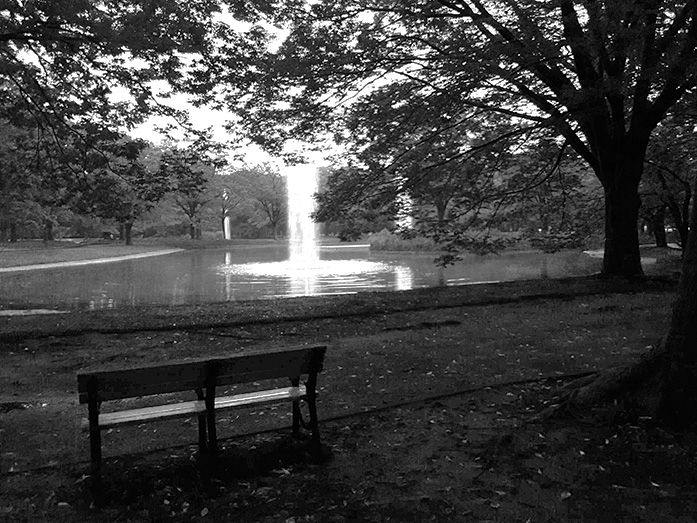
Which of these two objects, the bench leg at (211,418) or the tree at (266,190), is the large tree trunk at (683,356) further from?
the tree at (266,190)

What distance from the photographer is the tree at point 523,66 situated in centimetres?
918

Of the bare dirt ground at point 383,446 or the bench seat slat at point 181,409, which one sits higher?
the bench seat slat at point 181,409

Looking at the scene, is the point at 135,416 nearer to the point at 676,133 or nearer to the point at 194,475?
the point at 194,475

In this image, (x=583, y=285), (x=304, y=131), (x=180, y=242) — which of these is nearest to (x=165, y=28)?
(x=304, y=131)

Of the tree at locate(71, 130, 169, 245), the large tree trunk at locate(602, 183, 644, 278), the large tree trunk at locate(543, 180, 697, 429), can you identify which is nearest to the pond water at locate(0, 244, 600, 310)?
the tree at locate(71, 130, 169, 245)

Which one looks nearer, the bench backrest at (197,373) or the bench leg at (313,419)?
the bench backrest at (197,373)

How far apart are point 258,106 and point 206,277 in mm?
12220

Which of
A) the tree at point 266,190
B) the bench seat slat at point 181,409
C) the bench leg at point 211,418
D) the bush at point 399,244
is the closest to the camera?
the bench seat slat at point 181,409

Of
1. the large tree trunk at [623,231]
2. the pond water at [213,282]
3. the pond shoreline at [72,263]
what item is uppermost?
the large tree trunk at [623,231]

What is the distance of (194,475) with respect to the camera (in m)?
3.71

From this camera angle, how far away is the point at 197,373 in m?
3.61

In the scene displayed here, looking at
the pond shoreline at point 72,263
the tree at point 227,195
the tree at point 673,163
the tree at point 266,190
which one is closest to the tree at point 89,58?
the tree at point 673,163

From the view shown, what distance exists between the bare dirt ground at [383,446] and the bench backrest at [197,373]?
52 centimetres

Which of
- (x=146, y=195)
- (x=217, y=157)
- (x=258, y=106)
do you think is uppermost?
(x=258, y=106)
